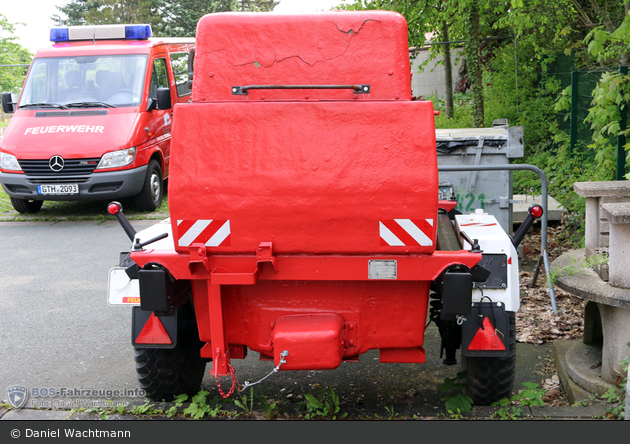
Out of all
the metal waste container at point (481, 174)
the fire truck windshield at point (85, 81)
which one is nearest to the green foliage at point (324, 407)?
the metal waste container at point (481, 174)

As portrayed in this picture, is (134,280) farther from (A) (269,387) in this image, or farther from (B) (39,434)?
(A) (269,387)

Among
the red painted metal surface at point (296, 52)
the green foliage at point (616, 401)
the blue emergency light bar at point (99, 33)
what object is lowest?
the green foliage at point (616, 401)

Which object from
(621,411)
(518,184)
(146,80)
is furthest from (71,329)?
(518,184)

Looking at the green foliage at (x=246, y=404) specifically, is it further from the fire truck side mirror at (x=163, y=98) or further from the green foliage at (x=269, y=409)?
the fire truck side mirror at (x=163, y=98)

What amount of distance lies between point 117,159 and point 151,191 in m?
0.98

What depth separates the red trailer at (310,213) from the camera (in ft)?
11.1

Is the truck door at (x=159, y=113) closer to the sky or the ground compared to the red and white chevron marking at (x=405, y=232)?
closer to the sky

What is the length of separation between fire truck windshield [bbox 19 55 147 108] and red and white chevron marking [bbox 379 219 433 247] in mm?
8235

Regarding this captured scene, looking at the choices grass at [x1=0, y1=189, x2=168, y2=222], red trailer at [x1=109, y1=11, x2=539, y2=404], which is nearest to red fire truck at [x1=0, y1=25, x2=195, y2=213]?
grass at [x1=0, y1=189, x2=168, y2=222]

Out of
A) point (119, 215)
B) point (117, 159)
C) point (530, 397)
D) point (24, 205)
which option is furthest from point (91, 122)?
point (530, 397)

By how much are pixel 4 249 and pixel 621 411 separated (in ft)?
27.0

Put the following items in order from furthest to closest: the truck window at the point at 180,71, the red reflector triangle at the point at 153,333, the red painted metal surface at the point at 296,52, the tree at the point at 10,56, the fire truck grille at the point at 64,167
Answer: the tree at the point at 10,56, the truck window at the point at 180,71, the fire truck grille at the point at 64,167, the red reflector triangle at the point at 153,333, the red painted metal surface at the point at 296,52

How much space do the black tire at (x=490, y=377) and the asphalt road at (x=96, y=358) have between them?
387mm

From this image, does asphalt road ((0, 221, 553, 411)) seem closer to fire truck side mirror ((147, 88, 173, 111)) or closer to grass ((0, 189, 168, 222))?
grass ((0, 189, 168, 222))
